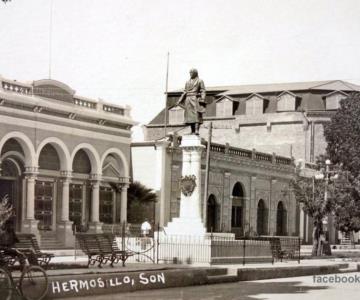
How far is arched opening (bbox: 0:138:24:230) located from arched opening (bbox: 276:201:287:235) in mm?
22559

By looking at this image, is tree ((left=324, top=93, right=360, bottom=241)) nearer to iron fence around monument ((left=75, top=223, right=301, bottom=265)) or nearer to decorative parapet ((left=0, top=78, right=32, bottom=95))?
iron fence around monument ((left=75, top=223, right=301, bottom=265))

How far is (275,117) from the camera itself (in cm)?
5944

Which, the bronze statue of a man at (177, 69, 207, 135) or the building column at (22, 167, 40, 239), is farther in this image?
the building column at (22, 167, 40, 239)

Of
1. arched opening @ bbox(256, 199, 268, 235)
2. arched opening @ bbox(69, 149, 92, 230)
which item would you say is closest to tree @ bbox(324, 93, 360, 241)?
arched opening @ bbox(256, 199, 268, 235)

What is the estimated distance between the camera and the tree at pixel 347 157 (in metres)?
37.8

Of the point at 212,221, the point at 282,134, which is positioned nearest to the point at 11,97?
the point at 212,221

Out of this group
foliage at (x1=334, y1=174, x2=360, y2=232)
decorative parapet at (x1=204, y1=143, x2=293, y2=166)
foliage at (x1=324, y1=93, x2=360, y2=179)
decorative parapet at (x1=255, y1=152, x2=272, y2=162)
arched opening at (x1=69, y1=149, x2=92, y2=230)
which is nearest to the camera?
arched opening at (x1=69, y1=149, x2=92, y2=230)

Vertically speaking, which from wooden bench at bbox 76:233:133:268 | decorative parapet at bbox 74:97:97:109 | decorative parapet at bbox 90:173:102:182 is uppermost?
decorative parapet at bbox 74:97:97:109

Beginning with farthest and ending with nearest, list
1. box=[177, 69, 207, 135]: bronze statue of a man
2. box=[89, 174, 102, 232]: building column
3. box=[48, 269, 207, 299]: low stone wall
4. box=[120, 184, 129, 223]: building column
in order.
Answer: box=[120, 184, 129, 223]: building column, box=[89, 174, 102, 232]: building column, box=[177, 69, 207, 135]: bronze statue of a man, box=[48, 269, 207, 299]: low stone wall

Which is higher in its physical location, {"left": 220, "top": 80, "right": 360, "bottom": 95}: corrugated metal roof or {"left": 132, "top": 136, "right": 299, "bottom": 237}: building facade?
{"left": 220, "top": 80, "right": 360, "bottom": 95}: corrugated metal roof

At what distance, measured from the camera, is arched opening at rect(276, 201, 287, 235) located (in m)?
51.0

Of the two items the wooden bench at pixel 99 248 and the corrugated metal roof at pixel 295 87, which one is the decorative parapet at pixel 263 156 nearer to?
the corrugated metal roof at pixel 295 87

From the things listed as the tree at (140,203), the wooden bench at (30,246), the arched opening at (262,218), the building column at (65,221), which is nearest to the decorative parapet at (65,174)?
the building column at (65,221)

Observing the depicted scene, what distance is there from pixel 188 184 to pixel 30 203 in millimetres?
11863
